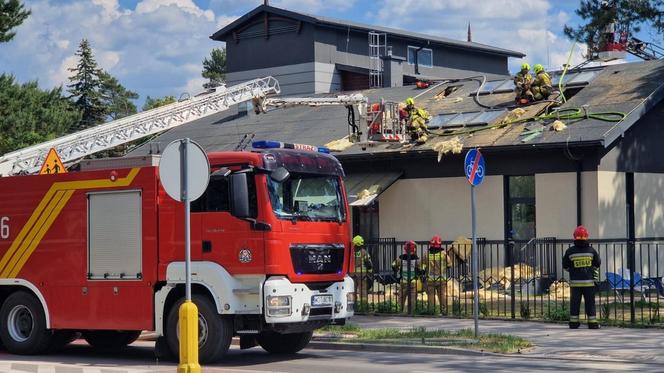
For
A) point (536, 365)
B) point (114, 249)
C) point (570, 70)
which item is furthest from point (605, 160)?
point (114, 249)

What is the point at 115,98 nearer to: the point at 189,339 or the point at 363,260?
the point at 363,260

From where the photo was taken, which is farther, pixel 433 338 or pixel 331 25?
pixel 331 25

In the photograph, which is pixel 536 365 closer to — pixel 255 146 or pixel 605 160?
pixel 255 146

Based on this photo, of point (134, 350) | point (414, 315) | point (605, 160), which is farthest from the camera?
point (605, 160)

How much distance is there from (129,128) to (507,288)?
484 inches

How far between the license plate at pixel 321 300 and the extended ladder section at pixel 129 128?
1151 cm

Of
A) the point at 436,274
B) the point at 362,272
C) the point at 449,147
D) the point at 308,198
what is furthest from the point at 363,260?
the point at 308,198

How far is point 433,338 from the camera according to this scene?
16594mm

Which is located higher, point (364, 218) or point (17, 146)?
point (17, 146)

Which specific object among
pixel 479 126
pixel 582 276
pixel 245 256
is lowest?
pixel 582 276

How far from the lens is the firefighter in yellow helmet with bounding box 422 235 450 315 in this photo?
69.2 feet

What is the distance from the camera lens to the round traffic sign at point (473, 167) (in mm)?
17156

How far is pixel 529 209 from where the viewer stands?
88.0ft

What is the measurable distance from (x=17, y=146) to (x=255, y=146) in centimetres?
2777
